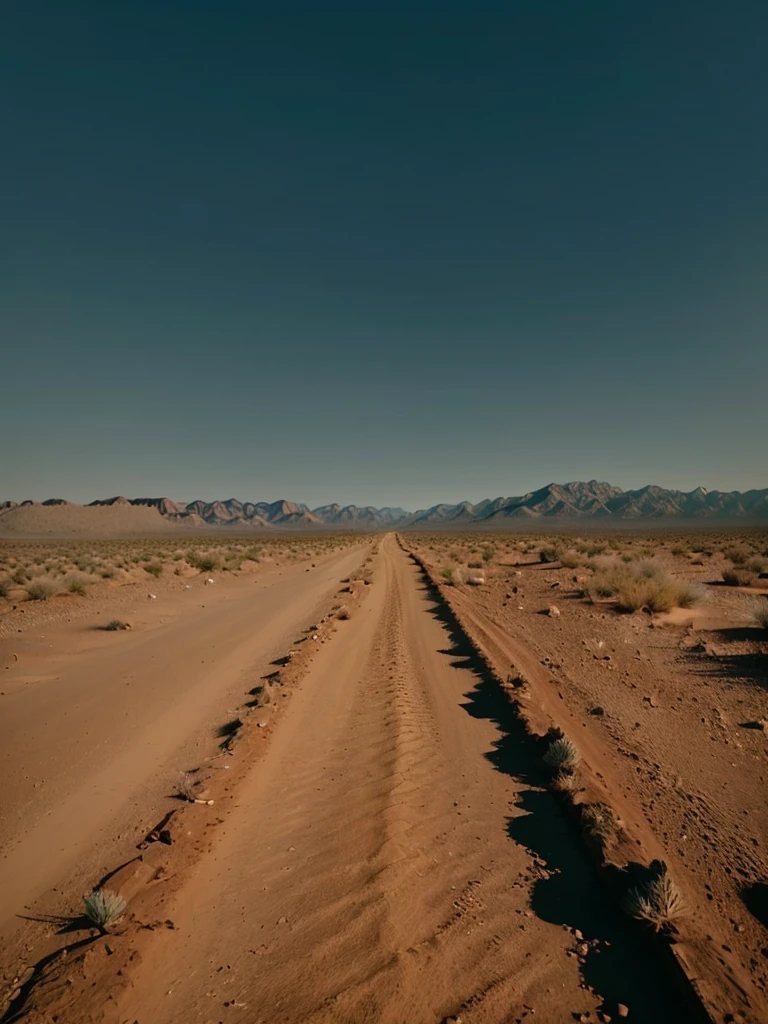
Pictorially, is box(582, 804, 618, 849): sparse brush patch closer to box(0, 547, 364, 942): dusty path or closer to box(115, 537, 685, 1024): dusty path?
box(115, 537, 685, 1024): dusty path

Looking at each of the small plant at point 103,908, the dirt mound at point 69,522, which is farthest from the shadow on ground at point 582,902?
the dirt mound at point 69,522

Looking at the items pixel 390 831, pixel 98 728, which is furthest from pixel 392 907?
pixel 98 728

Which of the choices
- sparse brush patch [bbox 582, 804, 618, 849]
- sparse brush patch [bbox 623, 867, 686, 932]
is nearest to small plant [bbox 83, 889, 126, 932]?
sparse brush patch [bbox 623, 867, 686, 932]

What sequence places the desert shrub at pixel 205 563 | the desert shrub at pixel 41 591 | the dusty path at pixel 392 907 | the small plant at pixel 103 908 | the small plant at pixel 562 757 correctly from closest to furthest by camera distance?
the dusty path at pixel 392 907 < the small plant at pixel 103 908 < the small plant at pixel 562 757 < the desert shrub at pixel 41 591 < the desert shrub at pixel 205 563

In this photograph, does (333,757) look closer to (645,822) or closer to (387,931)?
(387,931)

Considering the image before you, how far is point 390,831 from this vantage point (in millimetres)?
4477

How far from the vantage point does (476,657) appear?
10.1m

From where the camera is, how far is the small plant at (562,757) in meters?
5.34

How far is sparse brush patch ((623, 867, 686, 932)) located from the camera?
326 centimetres

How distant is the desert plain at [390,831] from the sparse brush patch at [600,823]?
2 centimetres

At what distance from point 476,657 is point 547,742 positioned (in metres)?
4.07

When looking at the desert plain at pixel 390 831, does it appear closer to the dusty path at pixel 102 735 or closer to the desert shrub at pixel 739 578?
the dusty path at pixel 102 735

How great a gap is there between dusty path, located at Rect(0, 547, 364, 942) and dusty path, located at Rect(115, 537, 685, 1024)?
1318 mm

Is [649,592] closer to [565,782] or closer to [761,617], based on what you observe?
[761,617]
